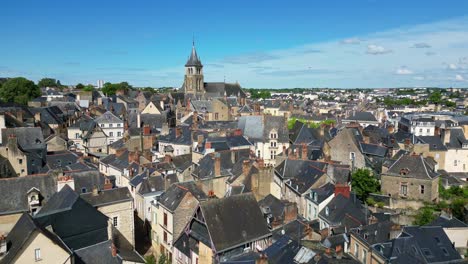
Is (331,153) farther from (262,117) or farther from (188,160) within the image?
(188,160)

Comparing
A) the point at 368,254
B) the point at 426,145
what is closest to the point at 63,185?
the point at 368,254

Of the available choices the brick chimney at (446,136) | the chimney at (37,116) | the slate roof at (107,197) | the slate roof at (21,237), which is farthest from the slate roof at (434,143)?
the chimney at (37,116)

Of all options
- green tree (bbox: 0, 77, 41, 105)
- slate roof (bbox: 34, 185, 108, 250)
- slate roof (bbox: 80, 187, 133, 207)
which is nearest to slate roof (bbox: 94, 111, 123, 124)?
slate roof (bbox: 80, 187, 133, 207)

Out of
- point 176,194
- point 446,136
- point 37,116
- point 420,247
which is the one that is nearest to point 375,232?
point 420,247

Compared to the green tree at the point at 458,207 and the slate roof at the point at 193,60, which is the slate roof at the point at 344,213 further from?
the slate roof at the point at 193,60

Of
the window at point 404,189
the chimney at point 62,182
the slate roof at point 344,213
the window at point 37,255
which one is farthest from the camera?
the window at point 404,189

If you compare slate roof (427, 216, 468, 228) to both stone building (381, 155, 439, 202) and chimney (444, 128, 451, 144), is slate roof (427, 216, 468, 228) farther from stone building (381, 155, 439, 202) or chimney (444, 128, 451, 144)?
chimney (444, 128, 451, 144)
